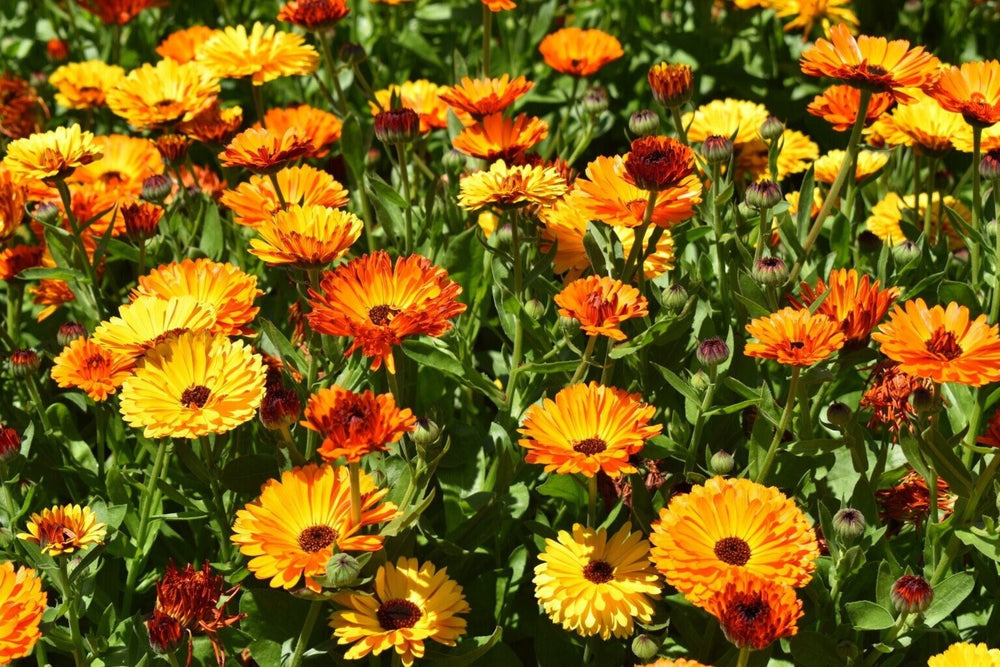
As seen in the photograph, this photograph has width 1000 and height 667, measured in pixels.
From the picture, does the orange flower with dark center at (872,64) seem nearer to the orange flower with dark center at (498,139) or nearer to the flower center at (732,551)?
the orange flower with dark center at (498,139)

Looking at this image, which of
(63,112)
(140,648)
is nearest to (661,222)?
(140,648)

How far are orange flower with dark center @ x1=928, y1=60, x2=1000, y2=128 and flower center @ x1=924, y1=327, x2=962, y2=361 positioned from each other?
0.70 meters

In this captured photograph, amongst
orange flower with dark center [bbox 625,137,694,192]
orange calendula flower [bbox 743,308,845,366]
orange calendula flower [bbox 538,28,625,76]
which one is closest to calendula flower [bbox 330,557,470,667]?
orange calendula flower [bbox 743,308,845,366]

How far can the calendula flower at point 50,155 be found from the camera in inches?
101

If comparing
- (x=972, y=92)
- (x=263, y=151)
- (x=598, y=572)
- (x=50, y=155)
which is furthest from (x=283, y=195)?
(x=972, y=92)

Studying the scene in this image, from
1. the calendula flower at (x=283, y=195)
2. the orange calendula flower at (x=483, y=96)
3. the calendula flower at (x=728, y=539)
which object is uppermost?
the orange calendula flower at (x=483, y=96)

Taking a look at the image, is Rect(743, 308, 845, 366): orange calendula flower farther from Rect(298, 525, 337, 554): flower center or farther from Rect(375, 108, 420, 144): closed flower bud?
Rect(375, 108, 420, 144): closed flower bud

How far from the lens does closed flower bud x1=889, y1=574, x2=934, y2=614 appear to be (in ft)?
6.32

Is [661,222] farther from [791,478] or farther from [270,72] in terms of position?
[270,72]

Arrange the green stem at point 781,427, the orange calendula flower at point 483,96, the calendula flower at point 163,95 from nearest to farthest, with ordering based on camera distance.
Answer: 1. the green stem at point 781,427
2. the orange calendula flower at point 483,96
3. the calendula flower at point 163,95

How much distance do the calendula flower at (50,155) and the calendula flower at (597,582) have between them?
1357mm

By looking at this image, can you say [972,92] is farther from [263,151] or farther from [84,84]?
[84,84]

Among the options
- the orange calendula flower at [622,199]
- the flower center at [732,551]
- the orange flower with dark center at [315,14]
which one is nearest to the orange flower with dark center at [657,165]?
the orange calendula flower at [622,199]

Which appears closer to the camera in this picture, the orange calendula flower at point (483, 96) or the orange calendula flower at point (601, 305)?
the orange calendula flower at point (601, 305)
